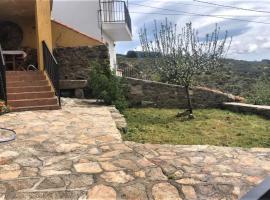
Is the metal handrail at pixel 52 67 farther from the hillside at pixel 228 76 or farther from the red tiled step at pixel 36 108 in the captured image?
the hillside at pixel 228 76

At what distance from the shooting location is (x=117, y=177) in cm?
439

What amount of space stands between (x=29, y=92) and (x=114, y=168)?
5233 mm

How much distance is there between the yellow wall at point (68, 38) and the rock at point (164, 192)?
9467 millimetres

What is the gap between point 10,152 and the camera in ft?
17.1

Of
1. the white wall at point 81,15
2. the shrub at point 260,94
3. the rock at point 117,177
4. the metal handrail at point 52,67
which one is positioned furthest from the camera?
the white wall at point 81,15

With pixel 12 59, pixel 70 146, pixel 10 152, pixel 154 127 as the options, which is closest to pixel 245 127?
pixel 154 127

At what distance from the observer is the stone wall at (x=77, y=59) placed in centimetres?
1260

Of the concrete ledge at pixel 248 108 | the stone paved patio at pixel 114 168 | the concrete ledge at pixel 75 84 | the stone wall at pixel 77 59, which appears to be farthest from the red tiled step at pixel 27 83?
the concrete ledge at pixel 248 108

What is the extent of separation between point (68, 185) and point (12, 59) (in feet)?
27.8

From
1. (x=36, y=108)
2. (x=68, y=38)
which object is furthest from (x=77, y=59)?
(x=36, y=108)

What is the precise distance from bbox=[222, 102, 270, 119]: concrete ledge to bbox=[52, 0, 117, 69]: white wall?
5.73 m

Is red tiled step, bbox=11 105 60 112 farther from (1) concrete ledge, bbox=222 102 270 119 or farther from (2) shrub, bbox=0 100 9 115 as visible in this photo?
(1) concrete ledge, bbox=222 102 270 119

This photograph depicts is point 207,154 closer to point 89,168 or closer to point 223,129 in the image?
point 89,168

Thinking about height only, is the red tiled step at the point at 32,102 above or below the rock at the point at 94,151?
above
